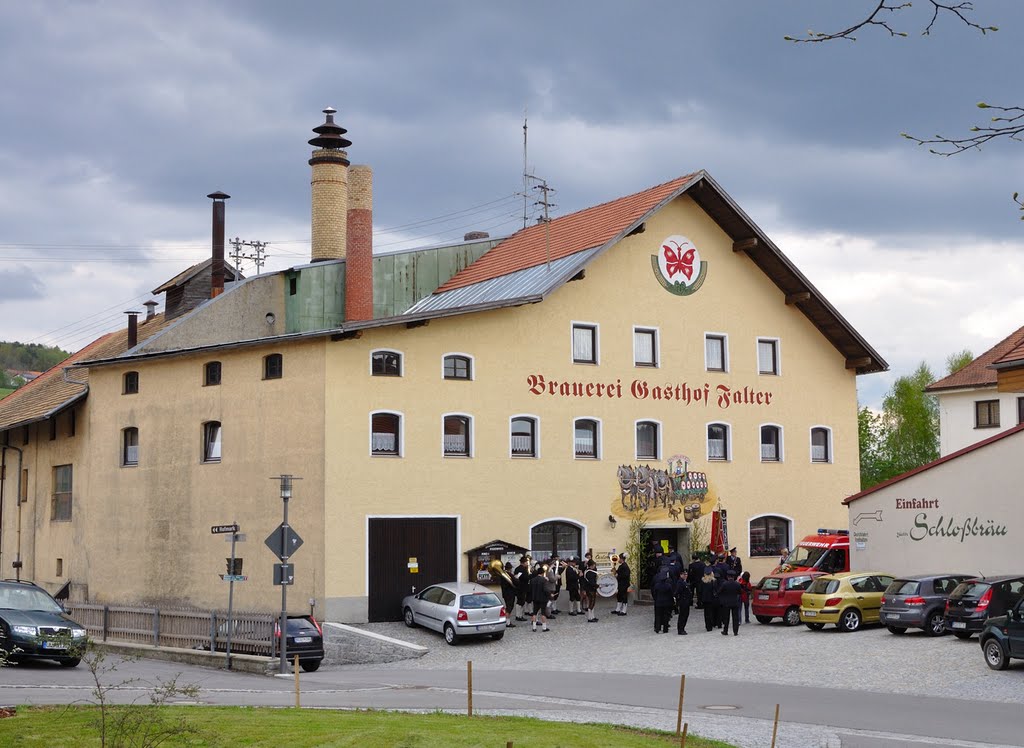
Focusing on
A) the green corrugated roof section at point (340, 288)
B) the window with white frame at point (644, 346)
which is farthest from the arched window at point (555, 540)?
Answer: the green corrugated roof section at point (340, 288)

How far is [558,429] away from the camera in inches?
1449

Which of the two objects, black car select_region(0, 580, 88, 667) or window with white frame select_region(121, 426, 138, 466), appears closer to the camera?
black car select_region(0, 580, 88, 667)

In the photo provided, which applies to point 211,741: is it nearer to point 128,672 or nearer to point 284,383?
point 128,672

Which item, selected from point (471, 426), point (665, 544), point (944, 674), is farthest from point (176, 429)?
point (944, 674)

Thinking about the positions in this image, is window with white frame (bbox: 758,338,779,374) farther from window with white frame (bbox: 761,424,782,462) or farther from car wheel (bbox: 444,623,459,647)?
car wheel (bbox: 444,623,459,647)

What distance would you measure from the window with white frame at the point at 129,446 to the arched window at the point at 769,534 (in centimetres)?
1848

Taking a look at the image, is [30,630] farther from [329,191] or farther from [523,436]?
[329,191]

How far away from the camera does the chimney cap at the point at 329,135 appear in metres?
43.7

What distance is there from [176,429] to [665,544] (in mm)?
14582

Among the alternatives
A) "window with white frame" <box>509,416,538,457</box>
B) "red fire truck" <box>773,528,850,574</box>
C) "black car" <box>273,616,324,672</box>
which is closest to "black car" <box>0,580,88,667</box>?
"black car" <box>273,616,324,672</box>

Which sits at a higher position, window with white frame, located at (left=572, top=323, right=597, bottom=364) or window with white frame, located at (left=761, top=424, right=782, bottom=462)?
window with white frame, located at (left=572, top=323, right=597, bottom=364)

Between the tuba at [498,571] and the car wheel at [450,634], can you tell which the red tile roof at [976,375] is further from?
the car wheel at [450,634]

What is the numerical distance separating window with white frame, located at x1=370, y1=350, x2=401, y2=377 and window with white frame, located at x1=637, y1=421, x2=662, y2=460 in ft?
26.9

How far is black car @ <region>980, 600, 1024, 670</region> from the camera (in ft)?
73.0
